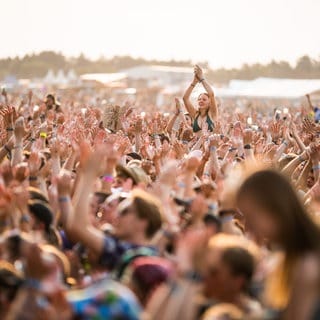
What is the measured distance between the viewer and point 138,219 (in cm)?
457

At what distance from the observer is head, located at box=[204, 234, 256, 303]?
3893 millimetres

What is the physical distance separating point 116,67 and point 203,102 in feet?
366

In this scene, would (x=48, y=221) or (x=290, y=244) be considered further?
(x=48, y=221)

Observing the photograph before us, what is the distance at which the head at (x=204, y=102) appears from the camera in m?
12.4

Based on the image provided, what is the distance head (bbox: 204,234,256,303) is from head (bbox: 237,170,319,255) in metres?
0.25

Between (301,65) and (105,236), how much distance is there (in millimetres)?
92615

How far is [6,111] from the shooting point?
1060cm

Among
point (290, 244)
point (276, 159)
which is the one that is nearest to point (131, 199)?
point (290, 244)

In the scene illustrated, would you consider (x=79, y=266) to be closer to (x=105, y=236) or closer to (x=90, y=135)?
(x=105, y=236)

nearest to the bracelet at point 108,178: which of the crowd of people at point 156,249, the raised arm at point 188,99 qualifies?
the crowd of people at point 156,249

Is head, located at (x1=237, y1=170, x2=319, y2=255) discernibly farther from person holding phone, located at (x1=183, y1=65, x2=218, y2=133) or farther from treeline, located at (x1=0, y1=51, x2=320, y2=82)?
treeline, located at (x1=0, y1=51, x2=320, y2=82)

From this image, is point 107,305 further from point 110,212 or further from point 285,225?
point 110,212

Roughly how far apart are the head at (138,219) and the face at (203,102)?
7.83 meters

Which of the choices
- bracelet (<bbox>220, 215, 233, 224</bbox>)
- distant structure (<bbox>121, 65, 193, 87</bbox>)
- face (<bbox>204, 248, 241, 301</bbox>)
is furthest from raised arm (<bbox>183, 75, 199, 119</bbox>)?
distant structure (<bbox>121, 65, 193, 87</bbox>)
